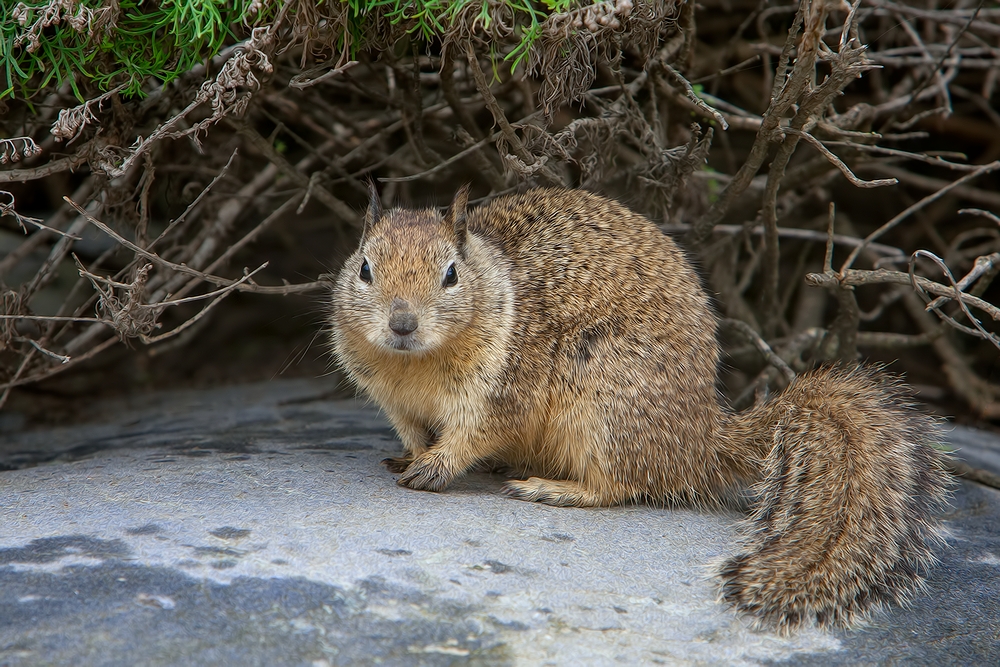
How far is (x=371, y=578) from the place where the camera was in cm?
286

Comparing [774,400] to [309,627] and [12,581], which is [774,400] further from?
[12,581]

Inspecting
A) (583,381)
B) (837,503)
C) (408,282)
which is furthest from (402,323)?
(837,503)

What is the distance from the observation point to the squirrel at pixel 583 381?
362 cm

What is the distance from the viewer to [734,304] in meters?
5.89

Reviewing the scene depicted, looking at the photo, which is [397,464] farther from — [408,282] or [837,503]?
[837,503]

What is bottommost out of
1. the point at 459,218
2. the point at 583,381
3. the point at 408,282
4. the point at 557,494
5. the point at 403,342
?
the point at 557,494

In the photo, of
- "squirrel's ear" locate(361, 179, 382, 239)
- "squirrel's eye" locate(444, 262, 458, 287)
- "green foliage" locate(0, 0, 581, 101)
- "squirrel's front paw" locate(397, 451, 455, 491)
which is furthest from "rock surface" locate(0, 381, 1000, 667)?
"green foliage" locate(0, 0, 581, 101)

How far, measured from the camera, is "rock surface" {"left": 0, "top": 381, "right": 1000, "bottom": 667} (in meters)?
2.53

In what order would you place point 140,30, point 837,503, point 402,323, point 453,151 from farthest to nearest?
point 453,151
point 140,30
point 402,323
point 837,503

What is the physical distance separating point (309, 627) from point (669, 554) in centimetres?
141

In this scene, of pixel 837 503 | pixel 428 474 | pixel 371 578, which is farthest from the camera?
pixel 428 474

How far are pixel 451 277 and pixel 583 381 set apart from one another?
2.43 feet

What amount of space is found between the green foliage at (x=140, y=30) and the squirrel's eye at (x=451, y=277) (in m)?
0.93

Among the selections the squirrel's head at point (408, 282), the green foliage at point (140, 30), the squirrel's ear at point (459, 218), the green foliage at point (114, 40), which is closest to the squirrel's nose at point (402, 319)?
the squirrel's head at point (408, 282)
